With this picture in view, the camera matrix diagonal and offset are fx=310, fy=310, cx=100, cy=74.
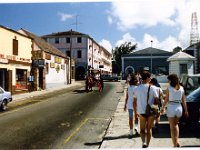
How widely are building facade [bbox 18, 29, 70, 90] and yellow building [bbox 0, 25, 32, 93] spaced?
3.68 feet

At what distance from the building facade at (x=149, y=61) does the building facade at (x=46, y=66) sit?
16939 mm

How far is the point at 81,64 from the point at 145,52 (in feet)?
49.5

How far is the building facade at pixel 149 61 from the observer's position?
60.1 m

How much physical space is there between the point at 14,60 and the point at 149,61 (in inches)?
1487

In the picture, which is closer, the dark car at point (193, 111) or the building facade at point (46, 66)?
the dark car at point (193, 111)

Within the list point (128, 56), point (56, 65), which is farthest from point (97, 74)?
point (128, 56)

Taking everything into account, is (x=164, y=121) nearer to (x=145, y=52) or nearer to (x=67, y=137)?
(x=67, y=137)

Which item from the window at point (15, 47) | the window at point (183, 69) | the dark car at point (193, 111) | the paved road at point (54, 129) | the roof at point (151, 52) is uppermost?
the roof at point (151, 52)

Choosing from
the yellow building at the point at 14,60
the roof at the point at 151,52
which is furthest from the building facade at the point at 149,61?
the yellow building at the point at 14,60

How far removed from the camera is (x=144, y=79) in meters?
7.93

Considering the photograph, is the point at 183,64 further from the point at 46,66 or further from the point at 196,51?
the point at 196,51

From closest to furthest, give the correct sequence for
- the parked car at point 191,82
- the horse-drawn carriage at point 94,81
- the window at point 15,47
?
the parked car at point 191,82
the window at point 15,47
the horse-drawn carriage at point 94,81

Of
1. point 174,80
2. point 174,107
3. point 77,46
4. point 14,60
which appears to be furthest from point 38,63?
point 77,46

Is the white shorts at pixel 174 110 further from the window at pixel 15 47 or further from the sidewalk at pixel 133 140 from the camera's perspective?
the window at pixel 15 47
